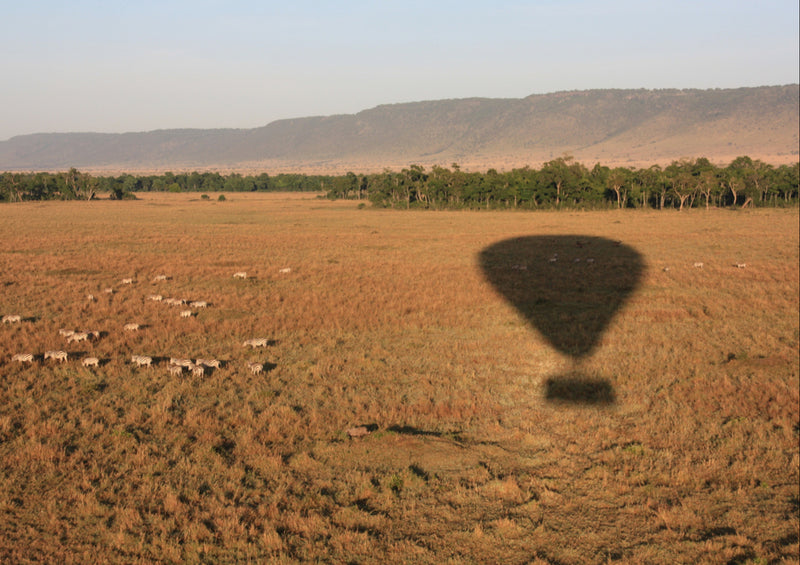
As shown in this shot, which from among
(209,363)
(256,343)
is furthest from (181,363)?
(256,343)

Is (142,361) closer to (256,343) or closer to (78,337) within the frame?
(256,343)

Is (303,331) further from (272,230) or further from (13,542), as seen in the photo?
(272,230)

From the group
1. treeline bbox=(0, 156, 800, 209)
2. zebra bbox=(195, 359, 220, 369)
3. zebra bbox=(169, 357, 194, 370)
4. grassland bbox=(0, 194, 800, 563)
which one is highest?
treeline bbox=(0, 156, 800, 209)

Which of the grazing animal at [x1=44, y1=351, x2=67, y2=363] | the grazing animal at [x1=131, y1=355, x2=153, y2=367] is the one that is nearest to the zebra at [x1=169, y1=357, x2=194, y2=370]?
the grazing animal at [x1=131, y1=355, x2=153, y2=367]

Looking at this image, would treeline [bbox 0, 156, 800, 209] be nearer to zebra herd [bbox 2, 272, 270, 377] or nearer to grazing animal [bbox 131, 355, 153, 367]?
zebra herd [bbox 2, 272, 270, 377]

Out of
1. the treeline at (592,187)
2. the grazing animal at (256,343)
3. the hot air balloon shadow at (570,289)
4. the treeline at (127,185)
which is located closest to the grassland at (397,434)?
the hot air balloon shadow at (570,289)

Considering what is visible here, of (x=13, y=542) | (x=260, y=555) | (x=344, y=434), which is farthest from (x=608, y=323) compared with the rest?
(x=13, y=542)
